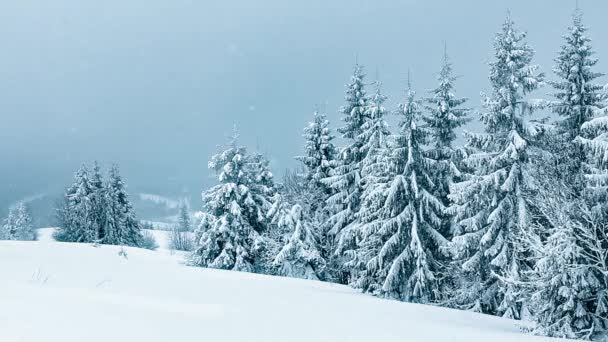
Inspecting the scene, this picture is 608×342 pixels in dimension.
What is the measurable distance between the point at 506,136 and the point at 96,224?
4330 cm

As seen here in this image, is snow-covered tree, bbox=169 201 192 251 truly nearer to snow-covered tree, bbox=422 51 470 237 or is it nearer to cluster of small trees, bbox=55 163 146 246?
cluster of small trees, bbox=55 163 146 246

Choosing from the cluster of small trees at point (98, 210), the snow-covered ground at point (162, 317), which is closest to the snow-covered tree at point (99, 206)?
the cluster of small trees at point (98, 210)

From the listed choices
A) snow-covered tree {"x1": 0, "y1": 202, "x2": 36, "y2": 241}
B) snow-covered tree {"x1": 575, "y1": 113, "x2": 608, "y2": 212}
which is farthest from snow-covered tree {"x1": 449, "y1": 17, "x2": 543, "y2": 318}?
snow-covered tree {"x1": 0, "y1": 202, "x2": 36, "y2": 241}

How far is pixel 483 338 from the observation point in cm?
707

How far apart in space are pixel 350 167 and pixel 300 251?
657 centimetres

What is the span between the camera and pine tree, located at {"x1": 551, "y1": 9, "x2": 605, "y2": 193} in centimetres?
1767

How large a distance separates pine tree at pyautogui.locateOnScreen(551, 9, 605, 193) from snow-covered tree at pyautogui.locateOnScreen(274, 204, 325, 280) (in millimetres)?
16042

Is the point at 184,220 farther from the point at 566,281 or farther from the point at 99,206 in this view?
the point at 566,281

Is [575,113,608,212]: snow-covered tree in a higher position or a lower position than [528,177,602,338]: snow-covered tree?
higher

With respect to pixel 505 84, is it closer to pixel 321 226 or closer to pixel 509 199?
pixel 509 199

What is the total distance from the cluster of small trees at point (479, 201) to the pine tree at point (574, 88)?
0.05 m

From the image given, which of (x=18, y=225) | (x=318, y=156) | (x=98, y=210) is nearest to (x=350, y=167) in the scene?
(x=318, y=156)

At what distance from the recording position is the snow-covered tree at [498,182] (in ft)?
60.8

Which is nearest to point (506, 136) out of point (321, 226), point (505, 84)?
point (505, 84)
